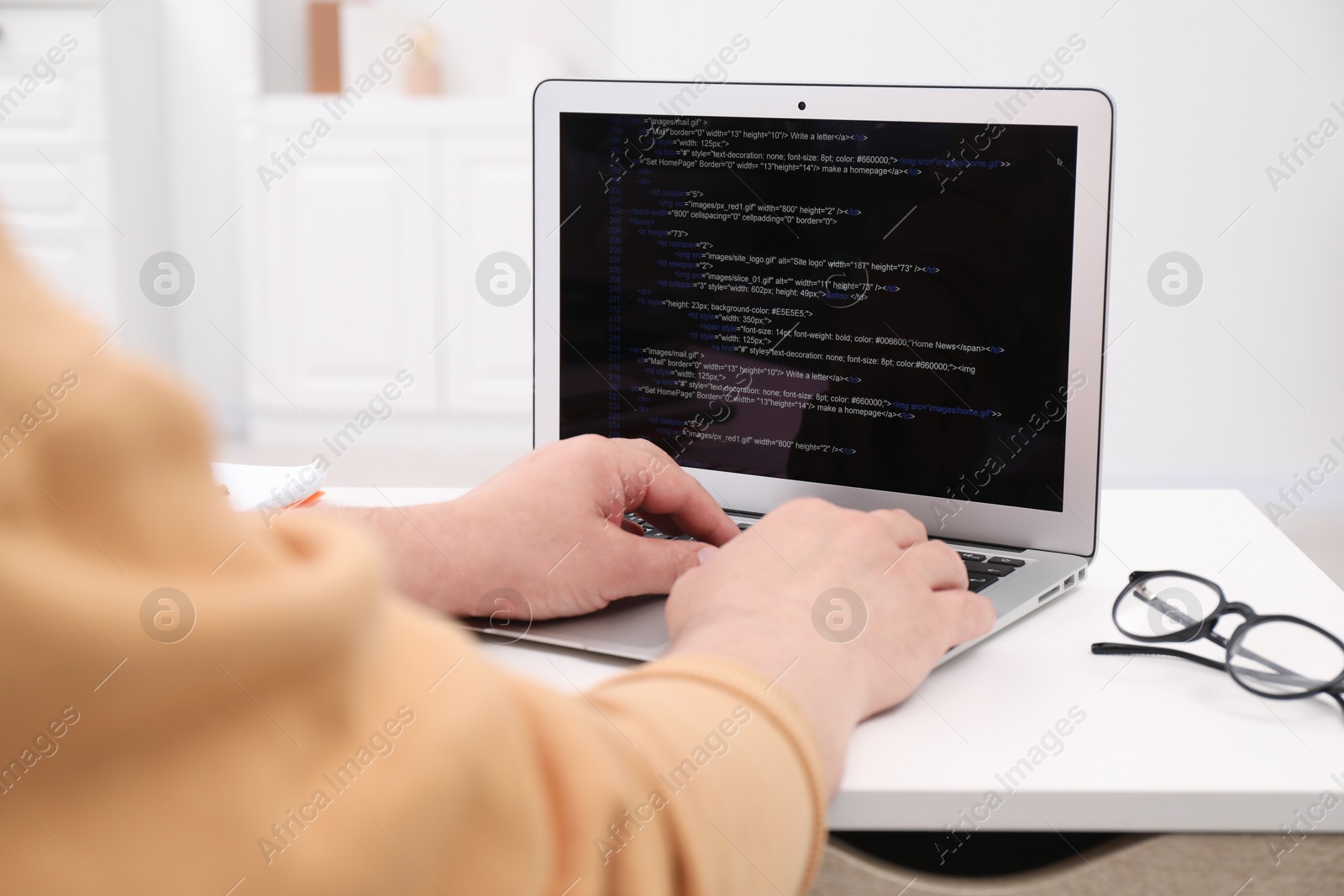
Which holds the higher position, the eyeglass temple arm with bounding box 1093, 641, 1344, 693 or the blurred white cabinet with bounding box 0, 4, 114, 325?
the blurred white cabinet with bounding box 0, 4, 114, 325

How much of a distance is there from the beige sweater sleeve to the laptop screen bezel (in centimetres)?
56

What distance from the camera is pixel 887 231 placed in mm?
830

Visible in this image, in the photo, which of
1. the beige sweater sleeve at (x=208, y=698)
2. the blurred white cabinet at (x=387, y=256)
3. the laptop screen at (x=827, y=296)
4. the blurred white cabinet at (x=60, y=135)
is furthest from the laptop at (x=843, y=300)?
the blurred white cabinet at (x=60, y=135)

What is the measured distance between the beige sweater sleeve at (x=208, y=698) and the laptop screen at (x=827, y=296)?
552mm

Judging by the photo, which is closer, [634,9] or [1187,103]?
[1187,103]

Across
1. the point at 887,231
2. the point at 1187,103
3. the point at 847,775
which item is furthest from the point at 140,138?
the point at 847,775

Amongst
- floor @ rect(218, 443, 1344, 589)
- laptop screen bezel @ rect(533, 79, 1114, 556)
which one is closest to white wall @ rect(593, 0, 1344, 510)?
floor @ rect(218, 443, 1344, 589)

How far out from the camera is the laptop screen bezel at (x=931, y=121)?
76 cm

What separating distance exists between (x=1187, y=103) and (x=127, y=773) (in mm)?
3092

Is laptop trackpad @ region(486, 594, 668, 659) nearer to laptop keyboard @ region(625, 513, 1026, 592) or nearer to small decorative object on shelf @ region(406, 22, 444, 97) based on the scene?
laptop keyboard @ region(625, 513, 1026, 592)

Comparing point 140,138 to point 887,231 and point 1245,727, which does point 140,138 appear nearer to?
point 887,231

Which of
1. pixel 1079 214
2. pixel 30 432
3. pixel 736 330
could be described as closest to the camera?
pixel 30 432

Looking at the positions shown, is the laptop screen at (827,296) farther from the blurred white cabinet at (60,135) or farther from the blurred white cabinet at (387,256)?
the blurred white cabinet at (60,135)

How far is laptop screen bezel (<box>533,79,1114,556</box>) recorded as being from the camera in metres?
0.76
